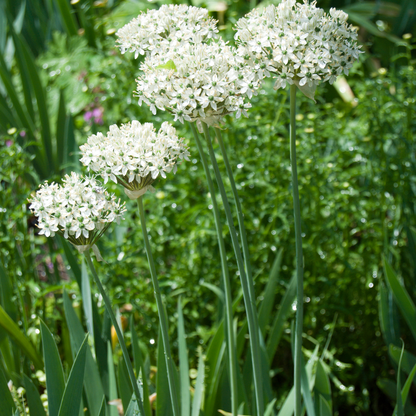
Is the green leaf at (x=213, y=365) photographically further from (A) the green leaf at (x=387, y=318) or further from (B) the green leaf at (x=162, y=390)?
(A) the green leaf at (x=387, y=318)

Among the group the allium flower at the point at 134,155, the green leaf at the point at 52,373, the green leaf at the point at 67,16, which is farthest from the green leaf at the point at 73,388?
the green leaf at the point at 67,16

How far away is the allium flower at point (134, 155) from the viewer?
86 centimetres

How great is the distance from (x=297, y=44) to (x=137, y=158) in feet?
1.13

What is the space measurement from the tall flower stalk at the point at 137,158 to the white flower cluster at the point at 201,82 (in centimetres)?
7

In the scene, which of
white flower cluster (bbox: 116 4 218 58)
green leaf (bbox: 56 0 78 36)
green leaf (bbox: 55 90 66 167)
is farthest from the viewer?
green leaf (bbox: 56 0 78 36)

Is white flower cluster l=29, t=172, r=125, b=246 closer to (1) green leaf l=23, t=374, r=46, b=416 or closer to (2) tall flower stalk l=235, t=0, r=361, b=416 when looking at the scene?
(2) tall flower stalk l=235, t=0, r=361, b=416

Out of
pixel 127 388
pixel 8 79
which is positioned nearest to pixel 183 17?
pixel 127 388

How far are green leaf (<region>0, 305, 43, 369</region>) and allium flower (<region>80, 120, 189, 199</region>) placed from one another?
30.3 inches

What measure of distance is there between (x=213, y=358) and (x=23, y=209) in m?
0.85

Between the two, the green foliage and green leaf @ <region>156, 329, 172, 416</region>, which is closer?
green leaf @ <region>156, 329, 172, 416</region>

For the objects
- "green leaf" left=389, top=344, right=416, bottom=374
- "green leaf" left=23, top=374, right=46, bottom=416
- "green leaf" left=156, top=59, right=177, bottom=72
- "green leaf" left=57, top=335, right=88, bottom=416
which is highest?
"green leaf" left=156, top=59, right=177, bottom=72

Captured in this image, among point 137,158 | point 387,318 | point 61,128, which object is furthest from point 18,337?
point 61,128

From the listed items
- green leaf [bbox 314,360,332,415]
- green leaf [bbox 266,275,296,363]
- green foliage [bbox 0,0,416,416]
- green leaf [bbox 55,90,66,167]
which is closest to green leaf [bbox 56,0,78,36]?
green leaf [bbox 55,90,66,167]

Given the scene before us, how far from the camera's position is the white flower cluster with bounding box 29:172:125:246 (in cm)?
85
